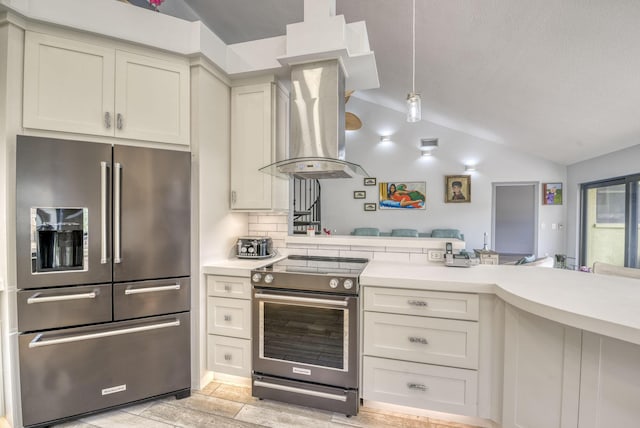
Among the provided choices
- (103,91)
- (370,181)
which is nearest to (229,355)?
(103,91)

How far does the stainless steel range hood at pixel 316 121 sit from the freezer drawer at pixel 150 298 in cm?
104

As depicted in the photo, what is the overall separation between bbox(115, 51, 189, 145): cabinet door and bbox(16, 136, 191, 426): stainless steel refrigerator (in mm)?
176

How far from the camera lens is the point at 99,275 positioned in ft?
5.27

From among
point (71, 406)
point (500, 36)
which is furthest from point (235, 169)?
point (500, 36)

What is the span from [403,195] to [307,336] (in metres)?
5.48

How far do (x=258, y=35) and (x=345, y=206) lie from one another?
14.3 ft

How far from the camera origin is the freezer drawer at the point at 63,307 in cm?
148

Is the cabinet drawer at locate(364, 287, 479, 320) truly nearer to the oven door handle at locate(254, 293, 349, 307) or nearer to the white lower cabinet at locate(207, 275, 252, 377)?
the oven door handle at locate(254, 293, 349, 307)

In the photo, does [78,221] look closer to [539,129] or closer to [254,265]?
[254,265]

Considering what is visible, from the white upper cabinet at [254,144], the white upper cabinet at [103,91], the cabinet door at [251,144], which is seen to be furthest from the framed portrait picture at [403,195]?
the white upper cabinet at [103,91]

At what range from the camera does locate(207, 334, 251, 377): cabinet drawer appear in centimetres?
188

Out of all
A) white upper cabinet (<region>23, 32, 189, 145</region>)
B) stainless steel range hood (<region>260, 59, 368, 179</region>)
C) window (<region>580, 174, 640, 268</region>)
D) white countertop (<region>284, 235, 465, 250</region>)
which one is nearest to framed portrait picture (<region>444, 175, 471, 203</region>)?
window (<region>580, 174, 640, 268</region>)

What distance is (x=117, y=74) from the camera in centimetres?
171

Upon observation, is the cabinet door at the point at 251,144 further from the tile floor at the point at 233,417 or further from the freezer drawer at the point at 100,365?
the tile floor at the point at 233,417
